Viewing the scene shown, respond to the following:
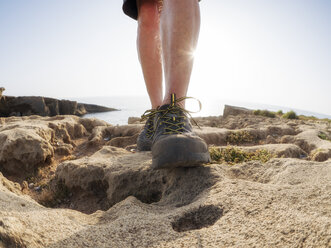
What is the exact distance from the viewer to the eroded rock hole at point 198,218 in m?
1.02

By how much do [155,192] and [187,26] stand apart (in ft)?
3.99

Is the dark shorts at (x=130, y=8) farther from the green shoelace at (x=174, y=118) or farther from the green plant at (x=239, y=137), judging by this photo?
the green plant at (x=239, y=137)

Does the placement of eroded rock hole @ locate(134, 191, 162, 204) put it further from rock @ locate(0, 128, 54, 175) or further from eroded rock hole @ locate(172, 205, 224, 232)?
rock @ locate(0, 128, 54, 175)

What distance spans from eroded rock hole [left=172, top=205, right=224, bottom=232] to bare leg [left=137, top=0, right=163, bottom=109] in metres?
1.52

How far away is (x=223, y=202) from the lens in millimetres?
1086

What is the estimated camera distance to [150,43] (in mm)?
2455

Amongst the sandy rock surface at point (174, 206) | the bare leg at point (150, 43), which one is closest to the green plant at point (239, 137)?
the bare leg at point (150, 43)

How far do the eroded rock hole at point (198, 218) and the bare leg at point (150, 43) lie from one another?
1.52 m

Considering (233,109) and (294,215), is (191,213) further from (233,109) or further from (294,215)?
(233,109)

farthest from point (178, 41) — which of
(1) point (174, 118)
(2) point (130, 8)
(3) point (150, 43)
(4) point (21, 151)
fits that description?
(4) point (21, 151)

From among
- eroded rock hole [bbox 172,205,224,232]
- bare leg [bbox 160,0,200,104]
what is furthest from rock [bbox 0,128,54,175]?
eroded rock hole [bbox 172,205,224,232]

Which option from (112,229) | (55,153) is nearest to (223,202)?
(112,229)

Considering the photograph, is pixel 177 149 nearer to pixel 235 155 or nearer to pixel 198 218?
pixel 198 218

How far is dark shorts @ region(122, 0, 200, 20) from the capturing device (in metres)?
2.45
